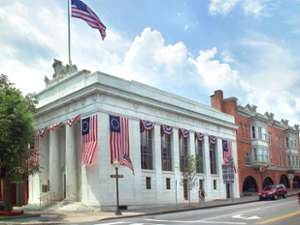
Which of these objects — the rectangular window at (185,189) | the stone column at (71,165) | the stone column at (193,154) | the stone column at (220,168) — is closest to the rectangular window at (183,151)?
the stone column at (193,154)

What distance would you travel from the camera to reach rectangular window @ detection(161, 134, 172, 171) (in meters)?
46.2

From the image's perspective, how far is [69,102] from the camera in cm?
4200

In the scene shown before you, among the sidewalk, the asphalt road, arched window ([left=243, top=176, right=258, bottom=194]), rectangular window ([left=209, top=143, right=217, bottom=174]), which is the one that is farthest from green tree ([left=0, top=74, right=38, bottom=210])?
arched window ([left=243, top=176, right=258, bottom=194])

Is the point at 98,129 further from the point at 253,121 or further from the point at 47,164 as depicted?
the point at 253,121

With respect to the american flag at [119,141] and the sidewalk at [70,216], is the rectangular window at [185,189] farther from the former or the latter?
the sidewalk at [70,216]

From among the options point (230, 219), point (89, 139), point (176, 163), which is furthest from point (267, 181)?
point (230, 219)

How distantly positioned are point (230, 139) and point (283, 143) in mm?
20805

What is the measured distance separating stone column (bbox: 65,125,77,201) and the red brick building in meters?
26.9

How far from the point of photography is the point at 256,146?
63969 millimetres

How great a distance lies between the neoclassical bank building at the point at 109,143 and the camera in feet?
127

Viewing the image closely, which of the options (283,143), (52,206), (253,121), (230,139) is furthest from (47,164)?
(283,143)

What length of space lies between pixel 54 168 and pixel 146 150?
942 centimetres

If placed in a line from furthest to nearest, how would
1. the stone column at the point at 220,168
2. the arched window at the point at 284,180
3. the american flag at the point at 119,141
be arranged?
the arched window at the point at 284,180
the stone column at the point at 220,168
the american flag at the point at 119,141

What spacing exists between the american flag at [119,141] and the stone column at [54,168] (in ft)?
27.9
